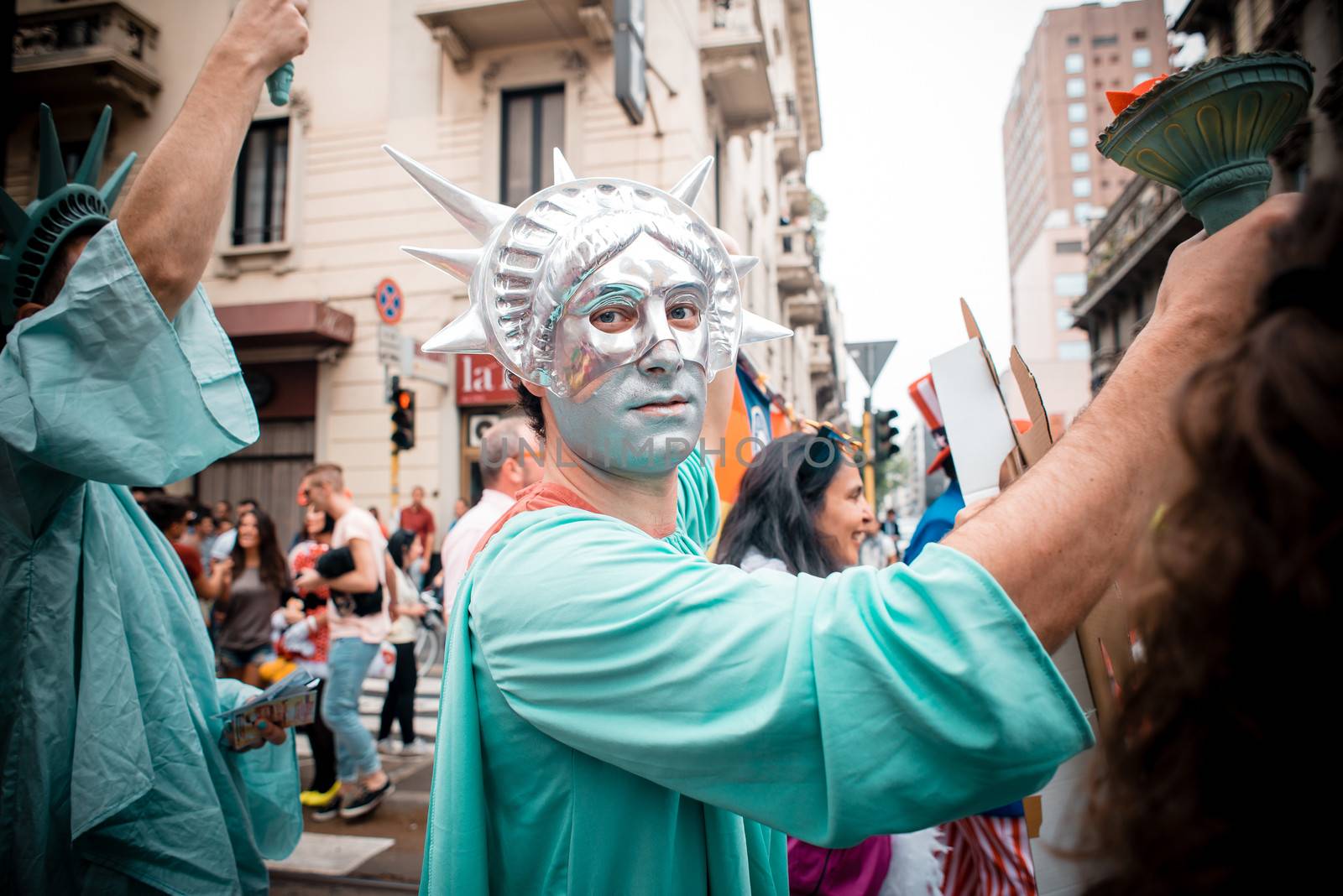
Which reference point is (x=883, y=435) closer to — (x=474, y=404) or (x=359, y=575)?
(x=474, y=404)

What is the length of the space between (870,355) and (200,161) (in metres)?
9.51

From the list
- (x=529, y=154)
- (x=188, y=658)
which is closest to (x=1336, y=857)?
(x=188, y=658)

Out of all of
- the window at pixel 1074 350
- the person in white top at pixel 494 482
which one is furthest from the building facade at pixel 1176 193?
the window at pixel 1074 350

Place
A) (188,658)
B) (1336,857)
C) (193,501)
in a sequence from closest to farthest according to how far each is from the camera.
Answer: (1336,857) < (188,658) < (193,501)

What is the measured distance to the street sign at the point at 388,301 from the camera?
851 centimetres

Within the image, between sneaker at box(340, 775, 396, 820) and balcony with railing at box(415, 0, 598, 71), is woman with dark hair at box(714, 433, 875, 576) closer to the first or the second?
sneaker at box(340, 775, 396, 820)

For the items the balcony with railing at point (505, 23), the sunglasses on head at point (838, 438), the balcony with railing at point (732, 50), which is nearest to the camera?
the sunglasses on head at point (838, 438)

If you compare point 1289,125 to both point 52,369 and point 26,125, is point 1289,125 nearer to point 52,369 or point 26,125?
point 52,369

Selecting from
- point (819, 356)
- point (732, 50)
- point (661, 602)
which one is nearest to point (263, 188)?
point (732, 50)

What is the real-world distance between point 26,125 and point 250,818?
15.3 meters

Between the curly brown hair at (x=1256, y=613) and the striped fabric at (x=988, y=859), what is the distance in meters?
2.11

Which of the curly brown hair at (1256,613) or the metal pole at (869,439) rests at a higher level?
the metal pole at (869,439)

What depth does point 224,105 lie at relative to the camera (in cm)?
138

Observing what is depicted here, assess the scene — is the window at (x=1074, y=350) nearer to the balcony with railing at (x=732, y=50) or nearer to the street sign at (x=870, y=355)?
the balcony with railing at (x=732, y=50)
